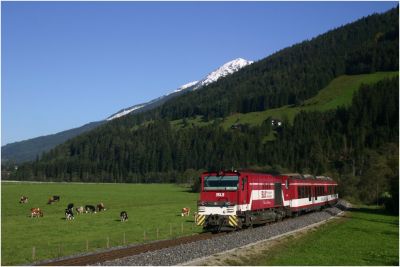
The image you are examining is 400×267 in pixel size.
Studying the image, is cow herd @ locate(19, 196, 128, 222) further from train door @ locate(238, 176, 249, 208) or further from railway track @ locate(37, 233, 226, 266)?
railway track @ locate(37, 233, 226, 266)

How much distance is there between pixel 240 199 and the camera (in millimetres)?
35219

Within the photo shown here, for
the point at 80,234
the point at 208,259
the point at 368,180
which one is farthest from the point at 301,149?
the point at 208,259

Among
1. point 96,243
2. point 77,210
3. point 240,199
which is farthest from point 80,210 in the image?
point 240,199

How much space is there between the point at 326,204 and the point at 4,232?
42.8 m

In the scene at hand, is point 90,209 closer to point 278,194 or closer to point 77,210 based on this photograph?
point 77,210

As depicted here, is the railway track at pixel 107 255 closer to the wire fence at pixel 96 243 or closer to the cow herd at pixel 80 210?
the wire fence at pixel 96 243

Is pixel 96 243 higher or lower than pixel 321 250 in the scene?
lower

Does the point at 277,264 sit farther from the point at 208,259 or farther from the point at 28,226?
the point at 28,226

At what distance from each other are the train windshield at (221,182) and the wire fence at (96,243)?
439cm

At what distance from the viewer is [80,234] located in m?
38.2

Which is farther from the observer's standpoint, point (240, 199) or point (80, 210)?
point (80, 210)

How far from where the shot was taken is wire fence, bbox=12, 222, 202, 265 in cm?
2766

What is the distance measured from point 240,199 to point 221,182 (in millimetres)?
1910

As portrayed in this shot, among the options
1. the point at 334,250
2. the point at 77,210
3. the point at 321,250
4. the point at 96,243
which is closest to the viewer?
the point at 321,250
